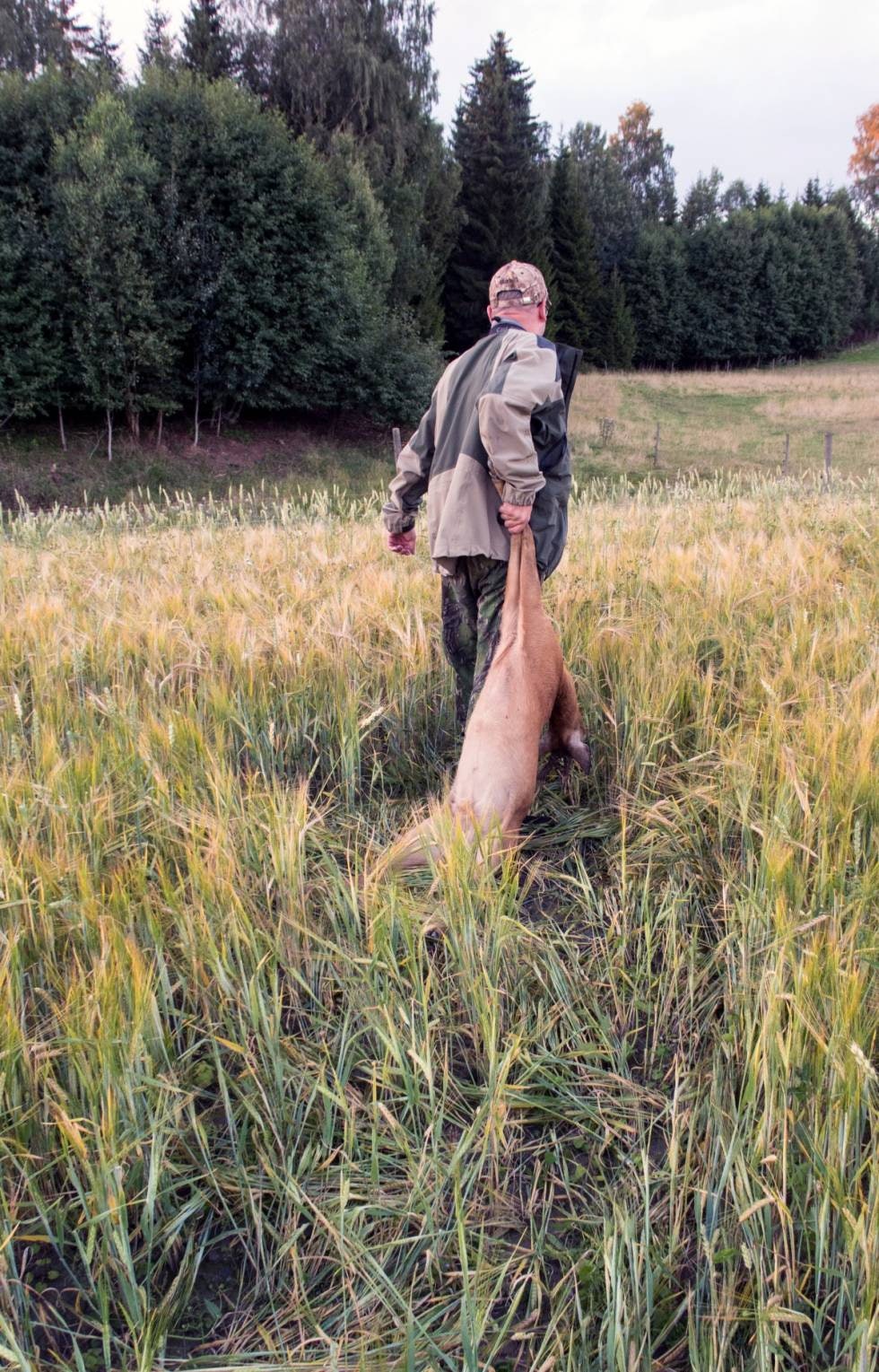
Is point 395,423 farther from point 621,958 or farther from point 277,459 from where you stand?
point 621,958

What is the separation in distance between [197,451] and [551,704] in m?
23.9

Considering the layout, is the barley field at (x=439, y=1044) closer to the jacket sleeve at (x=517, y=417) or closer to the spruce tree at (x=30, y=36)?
the jacket sleeve at (x=517, y=417)

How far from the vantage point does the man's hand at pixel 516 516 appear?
2.90 meters

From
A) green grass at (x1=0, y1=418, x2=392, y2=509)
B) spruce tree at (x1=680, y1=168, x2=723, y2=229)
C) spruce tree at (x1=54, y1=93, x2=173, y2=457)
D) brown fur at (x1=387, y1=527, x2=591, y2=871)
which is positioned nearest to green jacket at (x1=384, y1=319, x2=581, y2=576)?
brown fur at (x1=387, y1=527, x2=591, y2=871)

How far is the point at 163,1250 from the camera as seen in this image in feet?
4.79

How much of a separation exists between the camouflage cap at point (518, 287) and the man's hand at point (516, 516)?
824 mm

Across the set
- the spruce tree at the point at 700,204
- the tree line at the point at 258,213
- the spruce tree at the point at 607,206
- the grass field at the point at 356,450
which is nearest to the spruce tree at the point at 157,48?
the tree line at the point at 258,213

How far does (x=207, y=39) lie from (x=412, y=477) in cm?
3396

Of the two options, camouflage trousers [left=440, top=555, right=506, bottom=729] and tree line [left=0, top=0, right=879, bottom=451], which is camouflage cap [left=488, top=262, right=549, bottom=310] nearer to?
camouflage trousers [left=440, top=555, right=506, bottom=729]

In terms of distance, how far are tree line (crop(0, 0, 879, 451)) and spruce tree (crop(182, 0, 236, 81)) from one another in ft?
0.19

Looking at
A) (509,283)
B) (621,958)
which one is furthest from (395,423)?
(621,958)

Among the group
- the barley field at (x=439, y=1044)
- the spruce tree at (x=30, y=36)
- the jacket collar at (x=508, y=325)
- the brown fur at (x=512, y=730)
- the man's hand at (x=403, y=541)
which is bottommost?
the barley field at (x=439, y=1044)

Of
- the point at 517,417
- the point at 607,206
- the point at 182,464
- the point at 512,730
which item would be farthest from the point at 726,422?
the point at 512,730

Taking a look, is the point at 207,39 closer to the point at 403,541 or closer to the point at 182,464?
the point at 182,464
